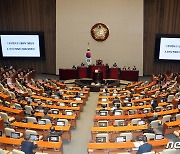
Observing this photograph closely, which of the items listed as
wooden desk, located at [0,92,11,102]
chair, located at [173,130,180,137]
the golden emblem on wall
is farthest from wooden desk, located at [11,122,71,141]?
the golden emblem on wall

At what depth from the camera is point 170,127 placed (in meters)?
12.5

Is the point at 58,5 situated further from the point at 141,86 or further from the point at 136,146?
the point at 136,146

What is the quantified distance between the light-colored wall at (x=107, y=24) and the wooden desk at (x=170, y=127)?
1411 centimetres

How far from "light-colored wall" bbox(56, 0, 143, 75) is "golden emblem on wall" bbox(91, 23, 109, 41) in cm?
33

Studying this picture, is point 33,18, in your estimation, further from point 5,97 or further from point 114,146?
point 114,146

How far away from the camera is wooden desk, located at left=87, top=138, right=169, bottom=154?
10.0m

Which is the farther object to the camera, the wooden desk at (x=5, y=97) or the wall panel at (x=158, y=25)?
the wall panel at (x=158, y=25)

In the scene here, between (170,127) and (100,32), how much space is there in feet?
49.3

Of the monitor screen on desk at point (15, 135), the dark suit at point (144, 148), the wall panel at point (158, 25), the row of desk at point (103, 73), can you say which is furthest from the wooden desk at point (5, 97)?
the wall panel at point (158, 25)

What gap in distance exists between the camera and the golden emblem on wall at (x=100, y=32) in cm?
2586

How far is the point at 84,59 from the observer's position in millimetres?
26531

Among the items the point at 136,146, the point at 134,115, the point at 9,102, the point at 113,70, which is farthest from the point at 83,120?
the point at 113,70

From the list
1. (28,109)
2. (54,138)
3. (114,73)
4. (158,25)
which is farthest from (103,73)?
(54,138)

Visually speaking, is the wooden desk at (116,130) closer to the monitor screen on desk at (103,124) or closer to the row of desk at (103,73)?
the monitor screen on desk at (103,124)
